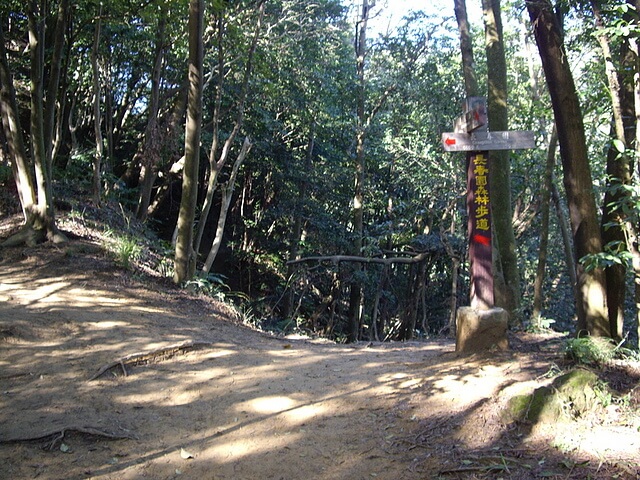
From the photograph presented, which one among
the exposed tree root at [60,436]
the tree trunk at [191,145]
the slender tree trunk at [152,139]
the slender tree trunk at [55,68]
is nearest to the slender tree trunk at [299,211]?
the slender tree trunk at [152,139]

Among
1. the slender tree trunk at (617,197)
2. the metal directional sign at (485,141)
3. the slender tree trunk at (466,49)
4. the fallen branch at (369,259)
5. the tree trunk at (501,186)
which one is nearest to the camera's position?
the slender tree trunk at (617,197)

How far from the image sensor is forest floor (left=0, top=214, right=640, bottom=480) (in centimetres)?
413

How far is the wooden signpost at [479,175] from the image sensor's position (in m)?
6.43

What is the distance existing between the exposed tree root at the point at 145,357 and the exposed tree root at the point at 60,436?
43.9 inches

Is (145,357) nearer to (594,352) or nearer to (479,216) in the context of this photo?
(479,216)

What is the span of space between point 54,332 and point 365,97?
14268 mm

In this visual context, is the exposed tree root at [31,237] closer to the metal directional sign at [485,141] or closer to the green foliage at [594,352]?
the metal directional sign at [485,141]

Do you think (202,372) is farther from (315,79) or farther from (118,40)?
(315,79)

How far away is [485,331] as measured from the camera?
21.1 feet

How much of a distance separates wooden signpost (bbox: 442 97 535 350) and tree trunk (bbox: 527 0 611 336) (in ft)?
1.49

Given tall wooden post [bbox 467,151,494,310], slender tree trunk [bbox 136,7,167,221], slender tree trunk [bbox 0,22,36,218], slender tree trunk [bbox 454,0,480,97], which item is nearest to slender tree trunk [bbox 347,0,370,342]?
slender tree trunk [bbox 136,7,167,221]

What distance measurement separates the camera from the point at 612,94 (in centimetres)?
561

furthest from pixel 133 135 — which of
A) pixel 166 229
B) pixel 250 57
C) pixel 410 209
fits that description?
pixel 410 209

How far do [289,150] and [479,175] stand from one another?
38.7ft
